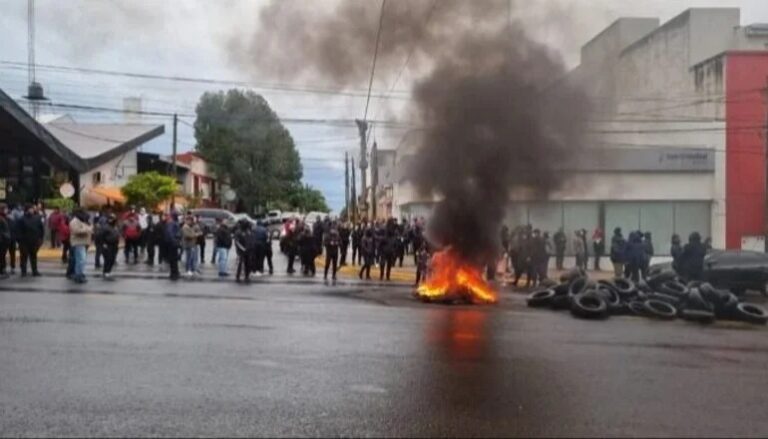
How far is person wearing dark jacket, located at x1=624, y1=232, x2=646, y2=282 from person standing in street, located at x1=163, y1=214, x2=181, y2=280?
10.9 meters

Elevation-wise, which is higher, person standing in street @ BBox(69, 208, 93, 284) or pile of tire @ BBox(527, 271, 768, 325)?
person standing in street @ BBox(69, 208, 93, 284)

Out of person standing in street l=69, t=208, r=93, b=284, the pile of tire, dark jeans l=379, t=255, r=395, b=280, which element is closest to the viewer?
the pile of tire

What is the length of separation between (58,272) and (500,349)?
13.0 meters

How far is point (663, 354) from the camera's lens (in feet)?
32.5

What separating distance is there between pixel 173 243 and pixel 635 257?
36.5 ft

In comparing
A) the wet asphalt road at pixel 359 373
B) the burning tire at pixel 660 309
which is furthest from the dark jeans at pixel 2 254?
the burning tire at pixel 660 309

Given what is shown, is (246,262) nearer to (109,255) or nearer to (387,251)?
(109,255)

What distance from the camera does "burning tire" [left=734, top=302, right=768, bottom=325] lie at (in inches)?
555

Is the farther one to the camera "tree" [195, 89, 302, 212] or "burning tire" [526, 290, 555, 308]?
"tree" [195, 89, 302, 212]

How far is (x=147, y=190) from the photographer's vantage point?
3800 centimetres

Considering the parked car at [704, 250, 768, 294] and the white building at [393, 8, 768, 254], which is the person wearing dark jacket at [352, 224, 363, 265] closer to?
the white building at [393, 8, 768, 254]

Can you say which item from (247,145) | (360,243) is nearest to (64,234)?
(360,243)

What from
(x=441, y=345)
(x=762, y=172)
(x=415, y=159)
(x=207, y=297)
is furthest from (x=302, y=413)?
(x=762, y=172)

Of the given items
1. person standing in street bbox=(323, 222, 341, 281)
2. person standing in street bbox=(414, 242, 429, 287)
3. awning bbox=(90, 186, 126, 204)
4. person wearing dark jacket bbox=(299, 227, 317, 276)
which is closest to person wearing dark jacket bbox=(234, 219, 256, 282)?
person standing in street bbox=(323, 222, 341, 281)
